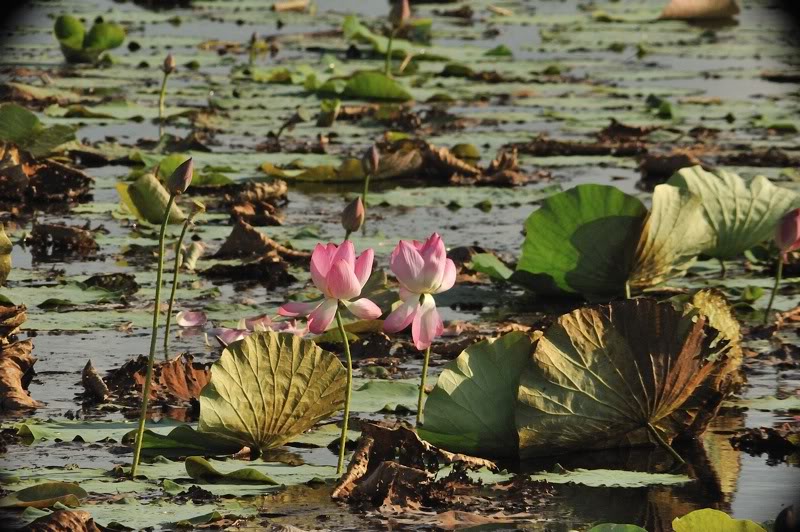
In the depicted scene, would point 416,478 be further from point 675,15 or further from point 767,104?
point 675,15

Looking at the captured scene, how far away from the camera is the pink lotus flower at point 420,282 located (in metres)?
2.90

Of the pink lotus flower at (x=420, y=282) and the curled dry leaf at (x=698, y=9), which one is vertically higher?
the curled dry leaf at (x=698, y=9)

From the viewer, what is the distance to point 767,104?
8.97 meters

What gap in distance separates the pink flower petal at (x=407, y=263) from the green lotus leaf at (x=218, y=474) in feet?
1.47

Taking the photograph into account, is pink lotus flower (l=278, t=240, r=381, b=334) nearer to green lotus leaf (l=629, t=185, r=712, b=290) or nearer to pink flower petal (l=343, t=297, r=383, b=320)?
pink flower petal (l=343, t=297, r=383, b=320)

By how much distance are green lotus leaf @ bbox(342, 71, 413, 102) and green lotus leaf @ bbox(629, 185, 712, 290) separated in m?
4.55

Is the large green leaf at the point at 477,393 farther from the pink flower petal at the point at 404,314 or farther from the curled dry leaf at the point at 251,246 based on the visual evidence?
the curled dry leaf at the point at 251,246

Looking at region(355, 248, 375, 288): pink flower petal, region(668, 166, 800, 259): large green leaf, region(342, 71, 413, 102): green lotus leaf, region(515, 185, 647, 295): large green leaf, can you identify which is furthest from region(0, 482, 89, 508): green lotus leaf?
region(342, 71, 413, 102): green lotus leaf

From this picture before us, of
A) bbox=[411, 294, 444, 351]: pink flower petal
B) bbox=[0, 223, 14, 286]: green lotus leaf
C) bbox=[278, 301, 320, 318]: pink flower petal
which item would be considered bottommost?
bbox=[0, 223, 14, 286]: green lotus leaf

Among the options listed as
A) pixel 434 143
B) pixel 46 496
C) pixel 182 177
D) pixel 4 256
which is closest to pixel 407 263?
pixel 182 177

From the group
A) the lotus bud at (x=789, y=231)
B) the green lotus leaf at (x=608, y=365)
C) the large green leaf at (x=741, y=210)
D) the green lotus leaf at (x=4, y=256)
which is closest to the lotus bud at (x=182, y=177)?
the green lotus leaf at (x=608, y=365)

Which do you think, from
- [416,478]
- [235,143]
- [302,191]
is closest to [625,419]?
[416,478]

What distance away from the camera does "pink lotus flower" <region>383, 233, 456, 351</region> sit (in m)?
2.90

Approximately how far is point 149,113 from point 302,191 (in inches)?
70.3
